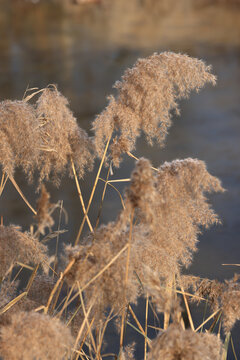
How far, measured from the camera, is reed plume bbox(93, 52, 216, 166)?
1.07 meters

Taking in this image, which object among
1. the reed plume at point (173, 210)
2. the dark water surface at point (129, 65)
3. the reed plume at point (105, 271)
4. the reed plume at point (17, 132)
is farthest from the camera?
the dark water surface at point (129, 65)

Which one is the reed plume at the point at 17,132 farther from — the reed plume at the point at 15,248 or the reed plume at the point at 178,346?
the reed plume at the point at 178,346

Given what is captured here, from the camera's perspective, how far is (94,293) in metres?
0.77

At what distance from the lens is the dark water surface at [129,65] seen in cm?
421

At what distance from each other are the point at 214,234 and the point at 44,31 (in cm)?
857

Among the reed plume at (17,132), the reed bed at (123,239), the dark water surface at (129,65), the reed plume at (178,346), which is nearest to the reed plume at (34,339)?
the reed bed at (123,239)

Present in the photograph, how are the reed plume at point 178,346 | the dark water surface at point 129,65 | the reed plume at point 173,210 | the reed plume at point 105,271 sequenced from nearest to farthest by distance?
1. the reed plume at point 178,346
2. the reed plume at point 105,271
3. the reed plume at point 173,210
4. the dark water surface at point 129,65

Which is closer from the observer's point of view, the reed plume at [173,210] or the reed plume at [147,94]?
the reed plume at [173,210]

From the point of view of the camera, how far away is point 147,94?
3.53 feet

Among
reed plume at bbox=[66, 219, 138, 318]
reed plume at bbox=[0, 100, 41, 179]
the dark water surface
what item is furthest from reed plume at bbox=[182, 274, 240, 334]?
the dark water surface

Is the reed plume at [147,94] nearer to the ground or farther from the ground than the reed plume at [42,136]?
farther from the ground

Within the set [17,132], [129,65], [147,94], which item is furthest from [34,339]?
[129,65]

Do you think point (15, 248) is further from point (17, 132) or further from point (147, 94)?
point (147, 94)

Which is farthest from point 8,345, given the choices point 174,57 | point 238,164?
point 238,164
